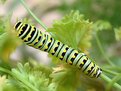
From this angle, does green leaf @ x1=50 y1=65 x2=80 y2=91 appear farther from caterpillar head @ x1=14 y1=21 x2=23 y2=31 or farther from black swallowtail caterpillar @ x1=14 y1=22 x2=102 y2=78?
caterpillar head @ x1=14 y1=21 x2=23 y2=31

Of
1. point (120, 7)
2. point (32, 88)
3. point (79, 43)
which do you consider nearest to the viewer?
point (32, 88)

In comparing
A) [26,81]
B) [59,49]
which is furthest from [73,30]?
[26,81]

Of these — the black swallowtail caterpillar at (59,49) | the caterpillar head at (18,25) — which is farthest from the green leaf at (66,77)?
the caterpillar head at (18,25)

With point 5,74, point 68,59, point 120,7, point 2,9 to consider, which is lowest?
point 5,74

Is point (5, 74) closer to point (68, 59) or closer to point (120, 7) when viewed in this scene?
point (68, 59)

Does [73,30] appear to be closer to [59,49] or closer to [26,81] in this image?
[59,49]

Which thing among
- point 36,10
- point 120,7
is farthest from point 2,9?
point 120,7
